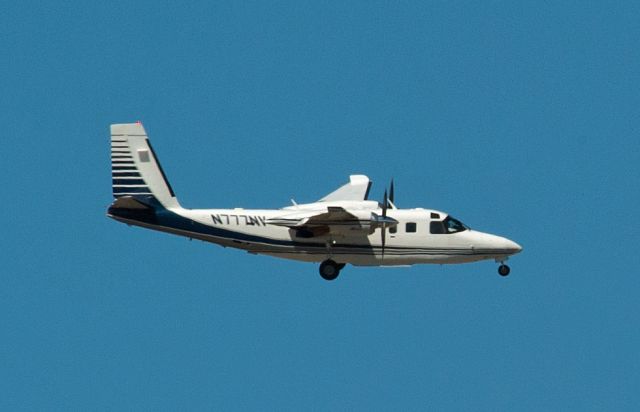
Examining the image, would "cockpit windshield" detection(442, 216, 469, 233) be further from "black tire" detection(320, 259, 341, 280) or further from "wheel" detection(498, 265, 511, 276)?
"black tire" detection(320, 259, 341, 280)

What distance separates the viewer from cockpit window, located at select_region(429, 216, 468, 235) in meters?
109

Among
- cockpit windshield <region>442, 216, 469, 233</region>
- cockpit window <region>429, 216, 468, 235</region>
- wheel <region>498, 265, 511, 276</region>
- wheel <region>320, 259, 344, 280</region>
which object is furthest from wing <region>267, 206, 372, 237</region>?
wheel <region>498, 265, 511, 276</region>

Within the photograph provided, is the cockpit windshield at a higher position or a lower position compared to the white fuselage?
higher

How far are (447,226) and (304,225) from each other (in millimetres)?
5874

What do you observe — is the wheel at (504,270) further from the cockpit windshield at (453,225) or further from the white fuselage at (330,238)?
the cockpit windshield at (453,225)

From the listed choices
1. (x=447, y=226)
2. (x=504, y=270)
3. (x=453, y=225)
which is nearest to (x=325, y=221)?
(x=447, y=226)

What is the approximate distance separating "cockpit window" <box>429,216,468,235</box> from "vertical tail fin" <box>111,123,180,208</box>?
10118 millimetres

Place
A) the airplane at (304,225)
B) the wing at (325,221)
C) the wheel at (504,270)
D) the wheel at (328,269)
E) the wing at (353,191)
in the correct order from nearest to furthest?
the wing at (325,221)
the airplane at (304,225)
the wheel at (328,269)
the wheel at (504,270)
the wing at (353,191)

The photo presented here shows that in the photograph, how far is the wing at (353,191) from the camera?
11100cm

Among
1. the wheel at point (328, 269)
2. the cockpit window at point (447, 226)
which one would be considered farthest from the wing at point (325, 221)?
the cockpit window at point (447, 226)

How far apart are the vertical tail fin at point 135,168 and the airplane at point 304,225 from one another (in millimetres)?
39

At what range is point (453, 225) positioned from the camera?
358ft

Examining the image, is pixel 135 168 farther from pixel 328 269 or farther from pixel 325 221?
pixel 328 269

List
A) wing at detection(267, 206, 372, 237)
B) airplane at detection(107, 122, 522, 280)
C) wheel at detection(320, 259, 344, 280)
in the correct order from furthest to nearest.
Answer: wheel at detection(320, 259, 344, 280) → airplane at detection(107, 122, 522, 280) → wing at detection(267, 206, 372, 237)
